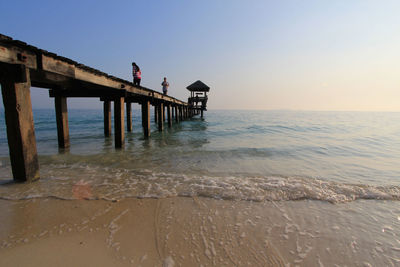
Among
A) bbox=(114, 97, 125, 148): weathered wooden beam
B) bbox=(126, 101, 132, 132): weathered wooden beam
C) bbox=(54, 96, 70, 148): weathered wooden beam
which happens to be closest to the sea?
bbox=(114, 97, 125, 148): weathered wooden beam

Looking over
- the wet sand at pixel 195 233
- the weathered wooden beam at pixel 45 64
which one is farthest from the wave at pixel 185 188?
the weathered wooden beam at pixel 45 64

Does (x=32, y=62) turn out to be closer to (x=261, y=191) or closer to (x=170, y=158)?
(x=170, y=158)

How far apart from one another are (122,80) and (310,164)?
20.3 feet

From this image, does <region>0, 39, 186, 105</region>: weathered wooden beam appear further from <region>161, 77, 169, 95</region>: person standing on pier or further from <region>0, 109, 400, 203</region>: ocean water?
<region>161, 77, 169, 95</region>: person standing on pier

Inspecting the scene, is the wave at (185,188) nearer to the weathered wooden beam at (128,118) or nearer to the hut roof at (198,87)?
the weathered wooden beam at (128,118)

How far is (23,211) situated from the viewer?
2.55 m

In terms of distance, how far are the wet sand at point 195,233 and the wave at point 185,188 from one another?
203mm

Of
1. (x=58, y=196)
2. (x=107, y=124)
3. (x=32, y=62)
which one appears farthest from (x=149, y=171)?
(x=107, y=124)

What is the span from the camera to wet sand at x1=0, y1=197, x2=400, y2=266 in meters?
1.81

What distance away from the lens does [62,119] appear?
683 centimetres

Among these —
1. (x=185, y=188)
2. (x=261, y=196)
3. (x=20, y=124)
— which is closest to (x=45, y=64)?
(x=20, y=124)

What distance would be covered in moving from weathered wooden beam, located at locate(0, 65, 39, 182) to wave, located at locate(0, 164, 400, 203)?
1.14 ft

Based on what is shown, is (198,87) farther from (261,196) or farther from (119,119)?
(261,196)

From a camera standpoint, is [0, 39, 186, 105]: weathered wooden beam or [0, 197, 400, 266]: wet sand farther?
[0, 39, 186, 105]: weathered wooden beam
